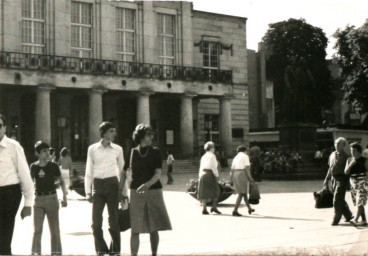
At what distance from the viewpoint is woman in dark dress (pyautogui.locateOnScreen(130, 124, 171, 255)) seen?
8883 millimetres

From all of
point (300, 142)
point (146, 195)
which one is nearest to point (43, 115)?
point (300, 142)

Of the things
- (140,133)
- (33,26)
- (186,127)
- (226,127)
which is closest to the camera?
(140,133)

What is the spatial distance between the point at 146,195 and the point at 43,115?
30.2 m

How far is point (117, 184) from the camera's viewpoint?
31.8 ft

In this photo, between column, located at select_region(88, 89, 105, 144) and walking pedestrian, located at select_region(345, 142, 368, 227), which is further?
column, located at select_region(88, 89, 105, 144)

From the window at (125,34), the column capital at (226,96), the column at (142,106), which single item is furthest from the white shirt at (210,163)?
the column capital at (226,96)

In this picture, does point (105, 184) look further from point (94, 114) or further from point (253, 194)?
point (94, 114)

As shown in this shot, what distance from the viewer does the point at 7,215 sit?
302 inches

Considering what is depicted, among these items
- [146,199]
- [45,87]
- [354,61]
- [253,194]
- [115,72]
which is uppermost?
[354,61]

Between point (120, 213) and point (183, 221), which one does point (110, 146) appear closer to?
point (120, 213)

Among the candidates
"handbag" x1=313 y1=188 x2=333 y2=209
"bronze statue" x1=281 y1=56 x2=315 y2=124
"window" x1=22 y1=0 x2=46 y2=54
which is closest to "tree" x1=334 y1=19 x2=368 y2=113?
"bronze statue" x1=281 y1=56 x2=315 y2=124

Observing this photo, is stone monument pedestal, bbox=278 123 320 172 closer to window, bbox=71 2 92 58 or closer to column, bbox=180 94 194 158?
column, bbox=180 94 194 158

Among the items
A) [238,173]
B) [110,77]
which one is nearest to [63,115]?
[110,77]

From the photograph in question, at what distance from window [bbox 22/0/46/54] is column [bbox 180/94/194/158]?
9584 mm
